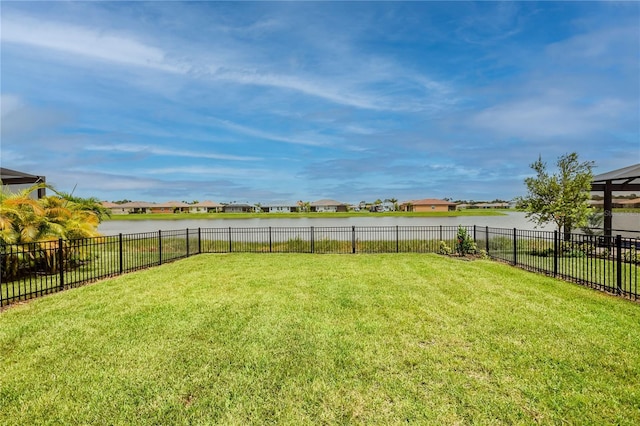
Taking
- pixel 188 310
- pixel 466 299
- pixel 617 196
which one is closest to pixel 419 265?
pixel 466 299

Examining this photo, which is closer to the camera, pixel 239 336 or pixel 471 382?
pixel 471 382

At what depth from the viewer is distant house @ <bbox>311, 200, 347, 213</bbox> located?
8900 centimetres

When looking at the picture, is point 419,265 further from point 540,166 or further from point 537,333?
point 540,166

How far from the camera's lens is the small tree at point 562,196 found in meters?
12.6

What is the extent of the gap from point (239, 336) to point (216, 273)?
16.7 feet

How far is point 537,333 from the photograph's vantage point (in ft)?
14.8

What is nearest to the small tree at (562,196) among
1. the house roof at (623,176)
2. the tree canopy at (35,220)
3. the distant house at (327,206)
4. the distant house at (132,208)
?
the house roof at (623,176)

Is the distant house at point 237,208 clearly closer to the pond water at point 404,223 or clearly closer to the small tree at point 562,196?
the pond water at point 404,223

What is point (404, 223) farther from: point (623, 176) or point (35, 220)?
point (35, 220)

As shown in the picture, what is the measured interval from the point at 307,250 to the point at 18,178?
11.8 meters

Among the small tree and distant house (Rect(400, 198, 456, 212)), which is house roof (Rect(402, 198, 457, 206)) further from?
the small tree

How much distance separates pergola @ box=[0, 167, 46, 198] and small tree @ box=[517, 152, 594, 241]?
19506 mm

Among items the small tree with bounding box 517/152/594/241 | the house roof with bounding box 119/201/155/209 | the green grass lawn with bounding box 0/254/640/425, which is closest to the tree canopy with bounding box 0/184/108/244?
the green grass lawn with bounding box 0/254/640/425

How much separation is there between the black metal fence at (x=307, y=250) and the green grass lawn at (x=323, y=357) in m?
1.08
